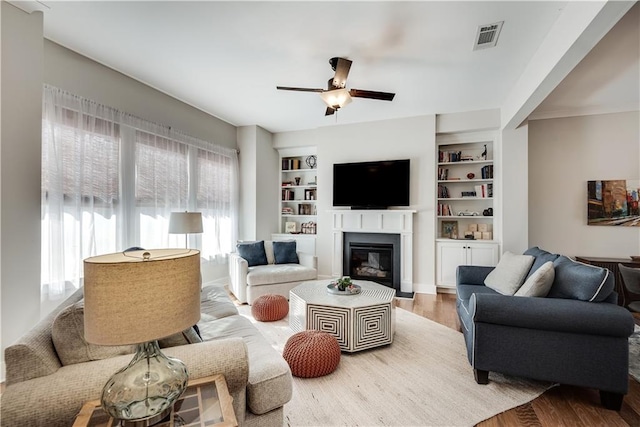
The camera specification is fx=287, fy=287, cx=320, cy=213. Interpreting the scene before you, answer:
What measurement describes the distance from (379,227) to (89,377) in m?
4.08

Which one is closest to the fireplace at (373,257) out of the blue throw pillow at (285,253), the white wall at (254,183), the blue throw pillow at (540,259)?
the blue throw pillow at (285,253)

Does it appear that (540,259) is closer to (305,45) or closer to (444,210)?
(444,210)

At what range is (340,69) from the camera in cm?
255

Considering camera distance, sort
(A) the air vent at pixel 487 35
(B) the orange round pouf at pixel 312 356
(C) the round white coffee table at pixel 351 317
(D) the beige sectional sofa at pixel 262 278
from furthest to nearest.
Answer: (D) the beige sectional sofa at pixel 262 278 < (C) the round white coffee table at pixel 351 317 < (A) the air vent at pixel 487 35 < (B) the orange round pouf at pixel 312 356

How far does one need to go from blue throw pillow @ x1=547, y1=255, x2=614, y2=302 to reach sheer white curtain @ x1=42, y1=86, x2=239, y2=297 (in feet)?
13.3

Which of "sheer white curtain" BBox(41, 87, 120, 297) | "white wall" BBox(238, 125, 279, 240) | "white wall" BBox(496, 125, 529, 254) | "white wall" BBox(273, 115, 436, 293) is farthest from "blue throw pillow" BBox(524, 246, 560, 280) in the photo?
"sheer white curtain" BBox(41, 87, 120, 297)

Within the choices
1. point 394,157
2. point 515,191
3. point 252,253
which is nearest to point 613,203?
point 515,191

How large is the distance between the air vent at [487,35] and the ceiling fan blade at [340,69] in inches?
43.7

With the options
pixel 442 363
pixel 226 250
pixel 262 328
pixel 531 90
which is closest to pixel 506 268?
pixel 442 363

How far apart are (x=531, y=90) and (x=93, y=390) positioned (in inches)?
154

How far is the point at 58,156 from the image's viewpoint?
2543 mm

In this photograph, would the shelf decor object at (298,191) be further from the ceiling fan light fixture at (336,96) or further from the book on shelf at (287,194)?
the ceiling fan light fixture at (336,96)

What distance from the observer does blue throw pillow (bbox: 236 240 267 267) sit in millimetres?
4223

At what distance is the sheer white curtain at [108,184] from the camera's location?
252 centimetres
